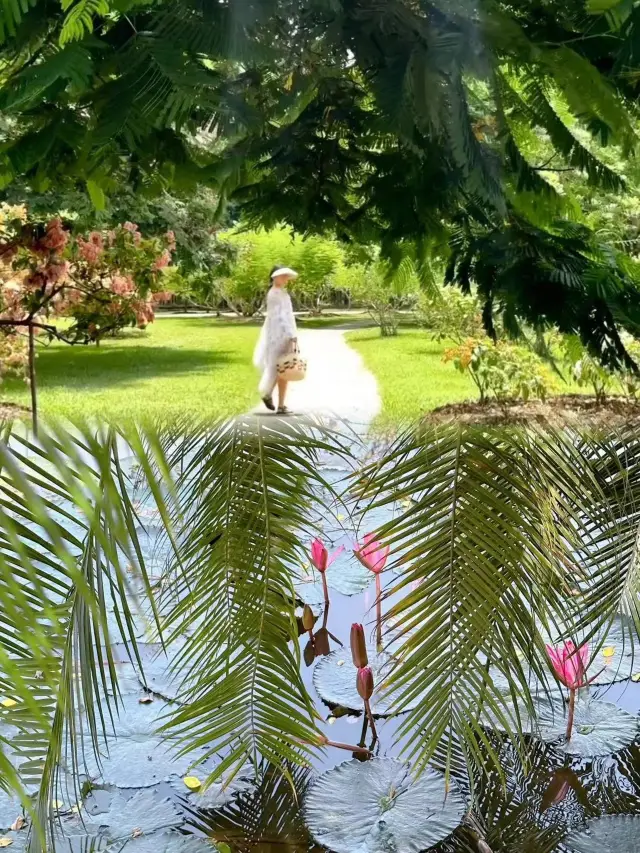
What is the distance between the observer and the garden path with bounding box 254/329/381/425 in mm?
331

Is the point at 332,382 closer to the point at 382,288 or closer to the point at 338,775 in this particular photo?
the point at 382,288

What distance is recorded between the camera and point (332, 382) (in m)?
0.35

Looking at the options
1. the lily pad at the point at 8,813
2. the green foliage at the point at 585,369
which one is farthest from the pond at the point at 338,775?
the green foliage at the point at 585,369

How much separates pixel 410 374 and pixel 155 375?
0.15 meters

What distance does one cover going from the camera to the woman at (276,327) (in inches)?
12.3

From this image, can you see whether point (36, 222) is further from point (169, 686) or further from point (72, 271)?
point (169, 686)

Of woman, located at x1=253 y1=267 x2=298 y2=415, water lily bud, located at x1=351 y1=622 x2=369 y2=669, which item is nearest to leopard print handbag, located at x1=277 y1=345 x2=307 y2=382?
woman, located at x1=253 y1=267 x2=298 y2=415

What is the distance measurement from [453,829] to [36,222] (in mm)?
687

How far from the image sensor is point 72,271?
0.36 m

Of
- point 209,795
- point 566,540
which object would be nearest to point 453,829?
point 209,795

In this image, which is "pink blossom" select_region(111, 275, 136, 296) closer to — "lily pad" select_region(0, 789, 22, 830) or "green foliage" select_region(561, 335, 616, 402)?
"green foliage" select_region(561, 335, 616, 402)

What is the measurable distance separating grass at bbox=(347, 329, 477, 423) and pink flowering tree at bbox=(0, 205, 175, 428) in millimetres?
122

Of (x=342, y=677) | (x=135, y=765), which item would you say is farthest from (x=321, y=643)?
(x=135, y=765)

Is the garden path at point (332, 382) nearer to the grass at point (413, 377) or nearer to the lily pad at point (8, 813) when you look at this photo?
the grass at point (413, 377)
